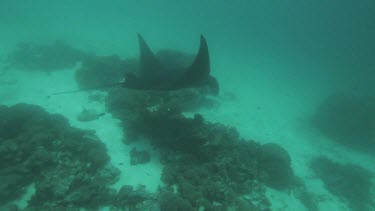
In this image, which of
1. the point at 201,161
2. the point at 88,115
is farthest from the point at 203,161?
the point at 88,115

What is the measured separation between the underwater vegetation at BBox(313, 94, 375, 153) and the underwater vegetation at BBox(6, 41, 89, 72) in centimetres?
2068

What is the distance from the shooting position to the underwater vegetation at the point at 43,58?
16.9m

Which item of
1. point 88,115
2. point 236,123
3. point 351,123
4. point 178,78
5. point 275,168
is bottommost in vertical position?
point 88,115

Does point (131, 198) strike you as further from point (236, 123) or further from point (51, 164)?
point (236, 123)

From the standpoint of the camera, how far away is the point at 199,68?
6453mm

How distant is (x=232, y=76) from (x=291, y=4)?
129 m

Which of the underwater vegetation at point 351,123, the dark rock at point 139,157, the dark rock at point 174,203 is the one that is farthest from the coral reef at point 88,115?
the underwater vegetation at point 351,123

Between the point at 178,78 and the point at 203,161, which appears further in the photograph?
the point at 203,161

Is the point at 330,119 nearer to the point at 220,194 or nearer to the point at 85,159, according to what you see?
the point at 220,194

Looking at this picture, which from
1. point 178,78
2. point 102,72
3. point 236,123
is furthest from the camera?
point 102,72

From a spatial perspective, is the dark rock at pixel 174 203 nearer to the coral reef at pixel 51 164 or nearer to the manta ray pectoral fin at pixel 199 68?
the coral reef at pixel 51 164

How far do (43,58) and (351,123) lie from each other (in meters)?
24.7

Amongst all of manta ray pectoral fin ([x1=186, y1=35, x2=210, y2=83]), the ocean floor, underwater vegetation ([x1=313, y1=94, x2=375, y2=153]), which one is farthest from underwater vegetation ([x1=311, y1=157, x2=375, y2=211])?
manta ray pectoral fin ([x1=186, y1=35, x2=210, y2=83])

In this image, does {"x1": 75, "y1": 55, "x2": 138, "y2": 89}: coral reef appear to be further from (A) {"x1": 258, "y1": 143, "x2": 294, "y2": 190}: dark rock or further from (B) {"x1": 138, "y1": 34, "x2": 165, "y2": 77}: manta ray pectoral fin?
(A) {"x1": 258, "y1": 143, "x2": 294, "y2": 190}: dark rock
